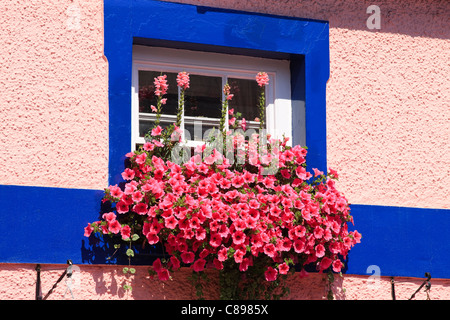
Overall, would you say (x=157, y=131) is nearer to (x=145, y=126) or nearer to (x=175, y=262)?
(x=145, y=126)

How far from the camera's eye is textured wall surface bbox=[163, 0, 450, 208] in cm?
615

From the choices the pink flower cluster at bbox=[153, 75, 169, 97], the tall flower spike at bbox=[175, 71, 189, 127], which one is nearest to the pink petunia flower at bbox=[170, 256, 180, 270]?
the tall flower spike at bbox=[175, 71, 189, 127]

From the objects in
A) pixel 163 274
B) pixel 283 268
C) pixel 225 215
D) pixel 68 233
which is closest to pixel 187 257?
pixel 163 274

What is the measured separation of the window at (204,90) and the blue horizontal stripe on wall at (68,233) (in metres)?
0.75

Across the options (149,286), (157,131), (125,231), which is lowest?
(149,286)

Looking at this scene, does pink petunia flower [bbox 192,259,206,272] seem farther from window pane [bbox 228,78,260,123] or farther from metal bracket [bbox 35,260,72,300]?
window pane [bbox 228,78,260,123]

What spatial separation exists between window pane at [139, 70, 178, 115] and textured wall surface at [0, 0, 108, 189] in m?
0.40

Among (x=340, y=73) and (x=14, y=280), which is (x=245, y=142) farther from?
(x=14, y=280)

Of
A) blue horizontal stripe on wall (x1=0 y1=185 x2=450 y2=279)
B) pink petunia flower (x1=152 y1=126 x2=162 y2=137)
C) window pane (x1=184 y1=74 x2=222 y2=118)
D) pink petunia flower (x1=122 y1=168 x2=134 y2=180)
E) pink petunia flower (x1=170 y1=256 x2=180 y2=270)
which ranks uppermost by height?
window pane (x1=184 y1=74 x2=222 y2=118)

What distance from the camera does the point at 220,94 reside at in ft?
20.5

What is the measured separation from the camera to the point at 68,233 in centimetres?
533

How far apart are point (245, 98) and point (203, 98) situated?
1.08ft

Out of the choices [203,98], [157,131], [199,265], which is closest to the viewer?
[199,265]

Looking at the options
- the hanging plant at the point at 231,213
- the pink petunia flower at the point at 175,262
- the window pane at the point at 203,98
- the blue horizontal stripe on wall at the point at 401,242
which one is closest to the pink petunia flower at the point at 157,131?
the hanging plant at the point at 231,213
